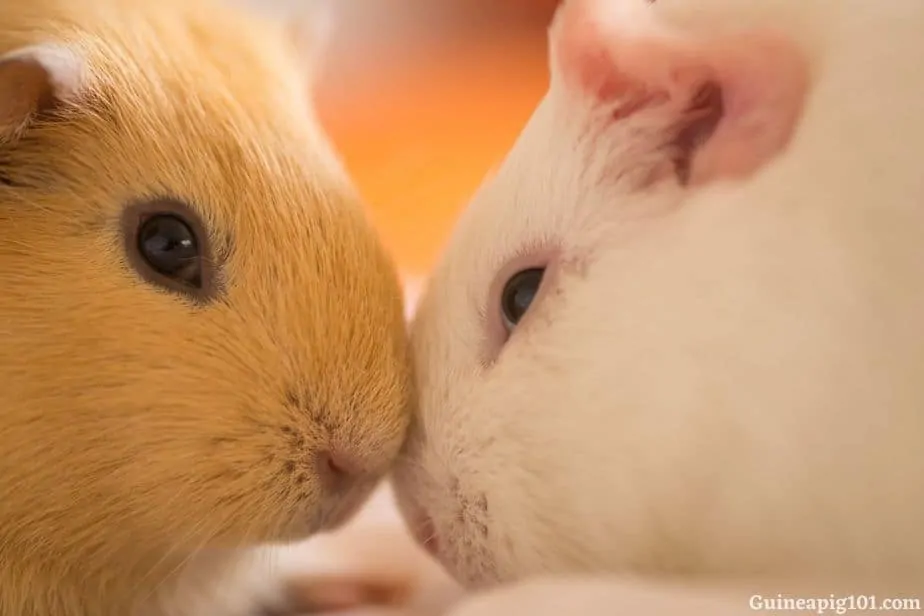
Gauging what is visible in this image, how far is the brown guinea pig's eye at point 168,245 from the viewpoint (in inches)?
27.8

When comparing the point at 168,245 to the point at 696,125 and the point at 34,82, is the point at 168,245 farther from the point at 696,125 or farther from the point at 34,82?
the point at 696,125

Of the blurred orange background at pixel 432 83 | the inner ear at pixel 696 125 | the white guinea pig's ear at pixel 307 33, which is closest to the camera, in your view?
the inner ear at pixel 696 125

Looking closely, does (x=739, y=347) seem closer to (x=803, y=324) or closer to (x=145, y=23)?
(x=803, y=324)

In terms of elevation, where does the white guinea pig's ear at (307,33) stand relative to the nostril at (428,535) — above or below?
above

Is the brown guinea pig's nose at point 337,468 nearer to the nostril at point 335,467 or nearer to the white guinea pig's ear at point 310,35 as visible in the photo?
the nostril at point 335,467

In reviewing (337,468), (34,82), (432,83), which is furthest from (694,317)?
(432,83)

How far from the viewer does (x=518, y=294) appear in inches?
30.8

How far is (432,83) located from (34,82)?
5.28 ft

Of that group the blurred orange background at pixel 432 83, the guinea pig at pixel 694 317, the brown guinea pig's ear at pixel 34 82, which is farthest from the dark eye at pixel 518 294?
the blurred orange background at pixel 432 83

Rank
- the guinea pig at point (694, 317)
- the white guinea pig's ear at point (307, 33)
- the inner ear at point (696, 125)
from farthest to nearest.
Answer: the white guinea pig's ear at point (307, 33) → the inner ear at point (696, 125) → the guinea pig at point (694, 317)

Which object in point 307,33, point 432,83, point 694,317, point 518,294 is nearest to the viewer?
point 694,317

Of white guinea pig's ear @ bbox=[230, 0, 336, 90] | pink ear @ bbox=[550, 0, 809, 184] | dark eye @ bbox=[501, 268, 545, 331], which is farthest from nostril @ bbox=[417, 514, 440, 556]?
white guinea pig's ear @ bbox=[230, 0, 336, 90]

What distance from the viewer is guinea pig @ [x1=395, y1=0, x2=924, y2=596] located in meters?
0.62

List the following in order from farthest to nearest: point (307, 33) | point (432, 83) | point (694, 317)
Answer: point (432, 83) < point (307, 33) < point (694, 317)
